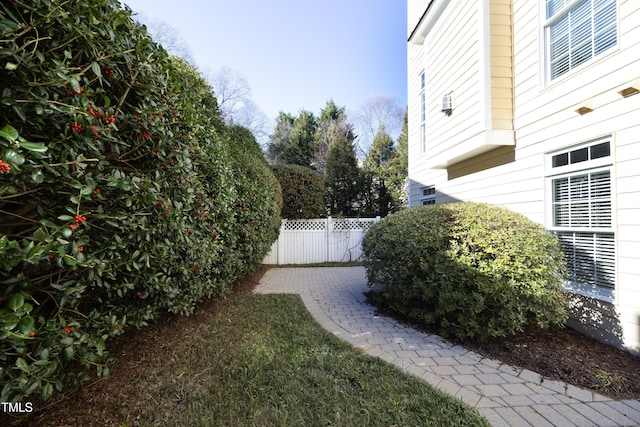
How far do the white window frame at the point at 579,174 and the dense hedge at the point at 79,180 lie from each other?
4.48 metres

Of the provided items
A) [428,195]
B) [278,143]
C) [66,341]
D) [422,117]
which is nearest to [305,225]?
[428,195]

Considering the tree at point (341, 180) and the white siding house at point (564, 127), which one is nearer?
the white siding house at point (564, 127)

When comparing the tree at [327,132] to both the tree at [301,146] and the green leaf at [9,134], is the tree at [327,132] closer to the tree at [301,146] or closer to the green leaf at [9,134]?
the tree at [301,146]

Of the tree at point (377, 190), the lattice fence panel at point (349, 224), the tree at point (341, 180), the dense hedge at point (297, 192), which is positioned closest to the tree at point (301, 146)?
the tree at point (341, 180)

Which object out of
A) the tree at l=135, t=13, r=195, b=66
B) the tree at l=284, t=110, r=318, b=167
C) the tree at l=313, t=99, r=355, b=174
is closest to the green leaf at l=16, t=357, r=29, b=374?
the tree at l=135, t=13, r=195, b=66

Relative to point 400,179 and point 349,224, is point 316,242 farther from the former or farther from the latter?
point 400,179

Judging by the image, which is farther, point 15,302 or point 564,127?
point 564,127

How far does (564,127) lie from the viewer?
3.57 m

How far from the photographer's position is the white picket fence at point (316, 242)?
31.1ft

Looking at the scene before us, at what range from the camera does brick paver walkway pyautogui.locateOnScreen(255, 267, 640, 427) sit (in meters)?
2.00

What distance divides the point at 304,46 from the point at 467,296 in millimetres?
12316

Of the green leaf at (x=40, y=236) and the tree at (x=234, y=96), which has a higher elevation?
the tree at (x=234, y=96)

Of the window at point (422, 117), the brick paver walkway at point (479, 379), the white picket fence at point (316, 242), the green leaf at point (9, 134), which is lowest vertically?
the brick paver walkway at point (479, 379)

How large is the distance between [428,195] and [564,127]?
13.7ft
